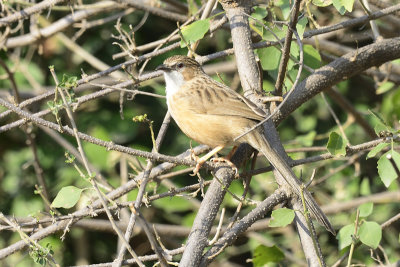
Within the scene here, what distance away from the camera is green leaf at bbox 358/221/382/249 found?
354 cm

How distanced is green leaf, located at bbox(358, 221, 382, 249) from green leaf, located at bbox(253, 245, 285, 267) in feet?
2.39

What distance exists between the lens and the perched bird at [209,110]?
3883 millimetres

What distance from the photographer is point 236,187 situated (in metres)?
6.00

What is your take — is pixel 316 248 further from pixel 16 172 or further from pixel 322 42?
pixel 16 172

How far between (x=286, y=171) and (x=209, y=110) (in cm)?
107

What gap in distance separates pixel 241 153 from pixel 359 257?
1.78m

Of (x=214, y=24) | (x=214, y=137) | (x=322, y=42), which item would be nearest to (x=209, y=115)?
(x=214, y=137)

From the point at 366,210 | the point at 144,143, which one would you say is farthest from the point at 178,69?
the point at 144,143

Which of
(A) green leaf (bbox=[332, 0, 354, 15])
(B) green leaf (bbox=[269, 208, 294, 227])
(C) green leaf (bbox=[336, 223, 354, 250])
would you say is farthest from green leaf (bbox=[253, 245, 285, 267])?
(A) green leaf (bbox=[332, 0, 354, 15])

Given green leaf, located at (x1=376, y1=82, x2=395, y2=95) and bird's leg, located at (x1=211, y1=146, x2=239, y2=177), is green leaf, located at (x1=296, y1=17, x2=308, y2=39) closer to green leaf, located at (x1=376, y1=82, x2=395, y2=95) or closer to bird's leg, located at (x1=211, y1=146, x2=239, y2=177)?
bird's leg, located at (x1=211, y1=146, x2=239, y2=177)

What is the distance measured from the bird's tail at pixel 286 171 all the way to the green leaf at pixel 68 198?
112 centimetres

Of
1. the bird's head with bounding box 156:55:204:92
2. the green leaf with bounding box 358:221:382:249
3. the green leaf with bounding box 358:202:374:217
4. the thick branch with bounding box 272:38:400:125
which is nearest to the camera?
the green leaf with bounding box 358:221:382:249

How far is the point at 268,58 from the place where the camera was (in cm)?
421

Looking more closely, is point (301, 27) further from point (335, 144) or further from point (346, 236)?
point (346, 236)
